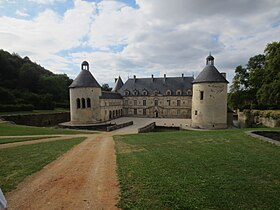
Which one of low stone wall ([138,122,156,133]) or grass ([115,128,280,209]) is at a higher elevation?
grass ([115,128,280,209])

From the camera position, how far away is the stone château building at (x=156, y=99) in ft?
84.0

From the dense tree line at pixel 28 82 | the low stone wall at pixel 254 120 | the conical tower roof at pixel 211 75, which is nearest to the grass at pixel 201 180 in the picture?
the low stone wall at pixel 254 120

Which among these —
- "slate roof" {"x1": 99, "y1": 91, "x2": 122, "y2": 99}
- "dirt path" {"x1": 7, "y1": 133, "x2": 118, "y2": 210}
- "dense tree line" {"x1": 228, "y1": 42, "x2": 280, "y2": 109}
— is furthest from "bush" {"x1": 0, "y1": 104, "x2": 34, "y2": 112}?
"dense tree line" {"x1": 228, "y1": 42, "x2": 280, "y2": 109}

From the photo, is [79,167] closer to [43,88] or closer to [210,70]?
[210,70]

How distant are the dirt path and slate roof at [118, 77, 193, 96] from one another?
32.5 m

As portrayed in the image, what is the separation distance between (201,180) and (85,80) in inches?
1088

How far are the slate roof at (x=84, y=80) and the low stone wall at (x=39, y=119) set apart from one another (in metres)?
6.14

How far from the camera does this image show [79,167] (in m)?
6.66

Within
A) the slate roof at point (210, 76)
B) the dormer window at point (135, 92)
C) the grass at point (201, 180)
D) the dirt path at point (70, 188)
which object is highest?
the slate roof at point (210, 76)

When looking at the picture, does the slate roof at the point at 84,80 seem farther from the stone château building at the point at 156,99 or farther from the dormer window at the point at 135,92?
the dormer window at the point at 135,92

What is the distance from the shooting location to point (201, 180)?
4961mm

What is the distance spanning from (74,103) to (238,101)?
85.6 feet

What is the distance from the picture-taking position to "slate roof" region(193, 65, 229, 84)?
2529cm

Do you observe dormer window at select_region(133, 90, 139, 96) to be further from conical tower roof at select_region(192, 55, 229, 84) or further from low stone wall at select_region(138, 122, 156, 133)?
conical tower roof at select_region(192, 55, 229, 84)
